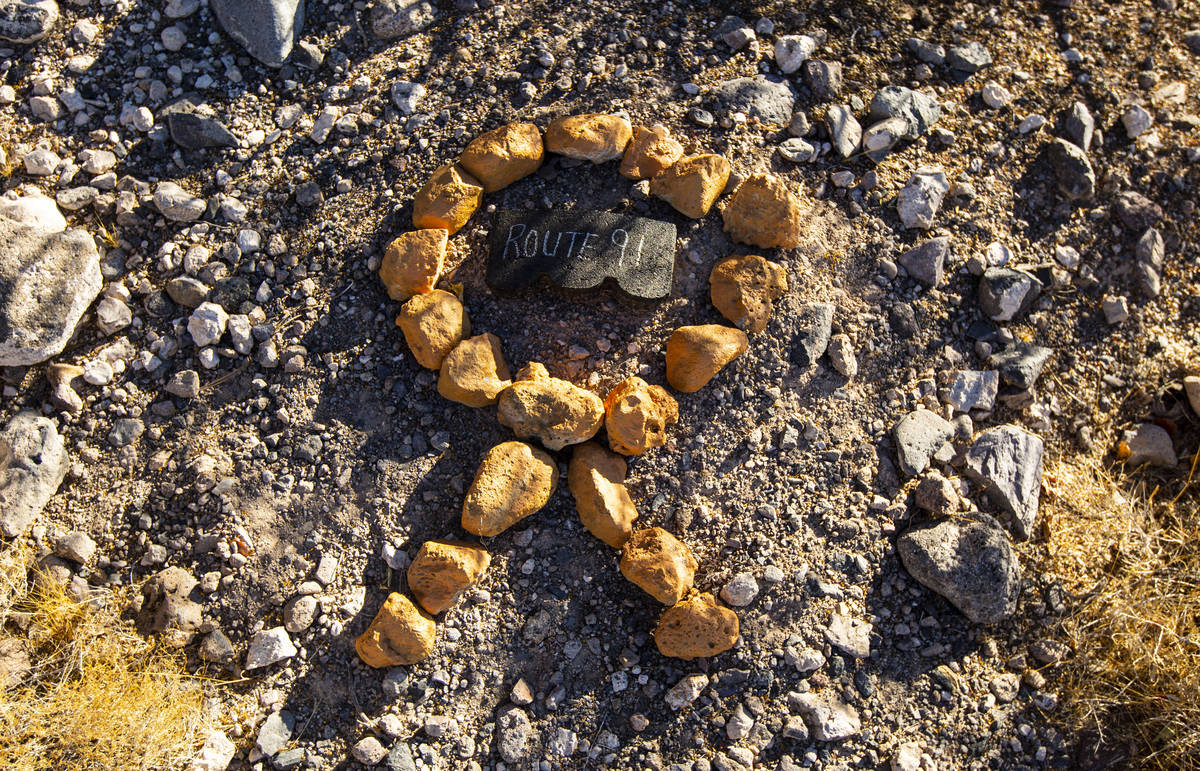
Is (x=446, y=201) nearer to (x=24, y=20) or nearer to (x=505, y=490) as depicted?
(x=505, y=490)

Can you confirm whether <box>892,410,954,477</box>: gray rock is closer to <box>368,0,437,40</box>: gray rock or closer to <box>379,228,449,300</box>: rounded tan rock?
<box>379,228,449,300</box>: rounded tan rock

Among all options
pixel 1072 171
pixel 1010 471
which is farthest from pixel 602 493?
pixel 1072 171

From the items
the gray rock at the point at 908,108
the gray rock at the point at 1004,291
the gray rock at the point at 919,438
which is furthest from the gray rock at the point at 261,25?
the gray rock at the point at 1004,291

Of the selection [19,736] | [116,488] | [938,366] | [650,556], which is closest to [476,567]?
[650,556]

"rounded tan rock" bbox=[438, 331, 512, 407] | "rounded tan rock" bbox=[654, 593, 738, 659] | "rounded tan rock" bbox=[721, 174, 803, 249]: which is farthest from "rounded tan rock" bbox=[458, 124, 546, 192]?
"rounded tan rock" bbox=[654, 593, 738, 659]

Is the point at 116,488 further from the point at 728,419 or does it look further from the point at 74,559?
the point at 728,419

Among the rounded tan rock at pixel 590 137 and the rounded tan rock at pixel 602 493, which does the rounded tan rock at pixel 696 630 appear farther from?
the rounded tan rock at pixel 590 137
